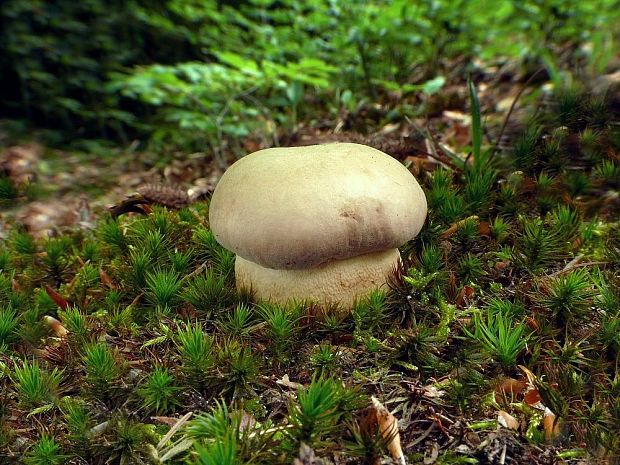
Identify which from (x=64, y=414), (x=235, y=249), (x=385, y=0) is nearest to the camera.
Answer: (x=64, y=414)

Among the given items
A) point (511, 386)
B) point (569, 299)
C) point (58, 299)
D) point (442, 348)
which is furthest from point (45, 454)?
point (569, 299)

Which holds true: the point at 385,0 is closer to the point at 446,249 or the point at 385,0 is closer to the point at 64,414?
the point at 446,249

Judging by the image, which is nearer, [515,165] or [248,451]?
[248,451]

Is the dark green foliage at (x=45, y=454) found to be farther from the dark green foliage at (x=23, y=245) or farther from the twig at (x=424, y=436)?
the dark green foliage at (x=23, y=245)

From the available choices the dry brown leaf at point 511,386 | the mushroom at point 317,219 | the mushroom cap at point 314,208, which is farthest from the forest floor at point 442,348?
the mushroom cap at point 314,208

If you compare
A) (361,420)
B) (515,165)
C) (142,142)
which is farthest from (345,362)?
(142,142)
